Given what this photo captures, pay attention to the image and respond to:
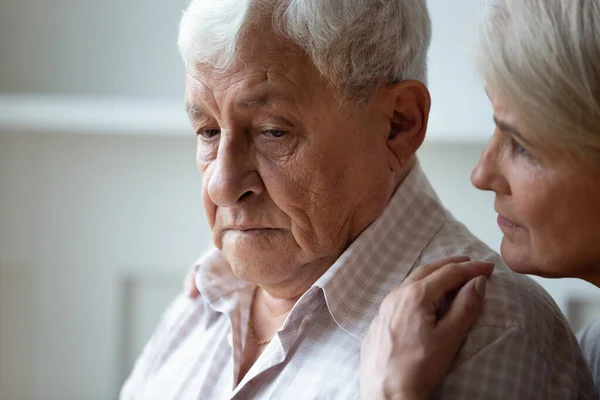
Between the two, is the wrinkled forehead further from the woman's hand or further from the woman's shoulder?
the woman's shoulder

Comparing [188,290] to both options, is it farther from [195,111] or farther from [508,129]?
[508,129]

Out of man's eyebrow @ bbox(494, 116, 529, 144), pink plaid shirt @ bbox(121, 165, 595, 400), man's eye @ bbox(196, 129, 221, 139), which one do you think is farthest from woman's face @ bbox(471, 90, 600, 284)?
man's eye @ bbox(196, 129, 221, 139)

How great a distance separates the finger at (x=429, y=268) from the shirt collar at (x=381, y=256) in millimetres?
138

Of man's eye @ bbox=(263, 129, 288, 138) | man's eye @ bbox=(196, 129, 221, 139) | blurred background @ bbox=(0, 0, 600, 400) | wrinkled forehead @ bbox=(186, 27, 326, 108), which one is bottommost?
blurred background @ bbox=(0, 0, 600, 400)

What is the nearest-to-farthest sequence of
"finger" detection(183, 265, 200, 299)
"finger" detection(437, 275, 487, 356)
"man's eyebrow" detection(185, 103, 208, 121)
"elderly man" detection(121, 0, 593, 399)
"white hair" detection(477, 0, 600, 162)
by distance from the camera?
"white hair" detection(477, 0, 600, 162) → "finger" detection(437, 275, 487, 356) → "elderly man" detection(121, 0, 593, 399) → "man's eyebrow" detection(185, 103, 208, 121) → "finger" detection(183, 265, 200, 299)

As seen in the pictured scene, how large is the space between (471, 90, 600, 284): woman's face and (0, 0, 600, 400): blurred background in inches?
70.8

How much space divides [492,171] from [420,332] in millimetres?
266

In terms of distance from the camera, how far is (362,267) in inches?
57.4

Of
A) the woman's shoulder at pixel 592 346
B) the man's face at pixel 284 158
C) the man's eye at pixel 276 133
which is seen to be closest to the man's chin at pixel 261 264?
the man's face at pixel 284 158

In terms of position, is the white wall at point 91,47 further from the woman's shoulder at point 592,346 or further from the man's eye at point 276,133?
the woman's shoulder at point 592,346

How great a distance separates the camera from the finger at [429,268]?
1.28m

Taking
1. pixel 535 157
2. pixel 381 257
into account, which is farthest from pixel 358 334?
pixel 535 157

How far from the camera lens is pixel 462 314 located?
1218mm

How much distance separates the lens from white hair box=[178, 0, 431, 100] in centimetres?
136
